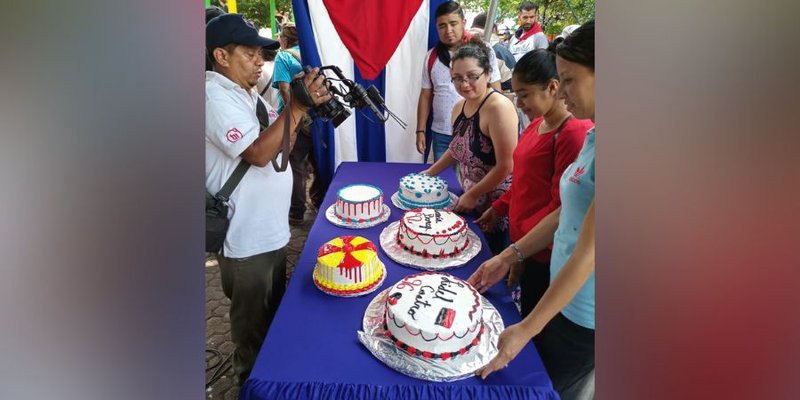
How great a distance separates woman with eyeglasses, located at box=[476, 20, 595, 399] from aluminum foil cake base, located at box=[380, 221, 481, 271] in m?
0.14

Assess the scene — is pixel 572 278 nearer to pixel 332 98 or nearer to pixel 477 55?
pixel 332 98

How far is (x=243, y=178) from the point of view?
4.66ft

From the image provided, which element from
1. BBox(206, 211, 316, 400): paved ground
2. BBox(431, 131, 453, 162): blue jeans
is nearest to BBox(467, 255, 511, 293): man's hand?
BBox(206, 211, 316, 400): paved ground

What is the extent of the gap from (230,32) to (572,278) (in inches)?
47.9

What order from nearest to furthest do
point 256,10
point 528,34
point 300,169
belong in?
point 300,169 < point 528,34 < point 256,10

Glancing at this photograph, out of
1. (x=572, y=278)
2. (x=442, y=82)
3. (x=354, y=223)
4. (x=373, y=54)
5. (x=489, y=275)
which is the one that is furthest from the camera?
(x=373, y=54)

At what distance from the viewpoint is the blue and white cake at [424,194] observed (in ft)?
6.28

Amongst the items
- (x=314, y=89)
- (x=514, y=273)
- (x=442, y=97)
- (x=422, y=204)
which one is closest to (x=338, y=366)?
(x=514, y=273)

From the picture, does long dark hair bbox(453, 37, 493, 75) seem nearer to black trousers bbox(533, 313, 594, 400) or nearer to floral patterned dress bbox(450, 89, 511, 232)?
floral patterned dress bbox(450, 89, 511, 232)

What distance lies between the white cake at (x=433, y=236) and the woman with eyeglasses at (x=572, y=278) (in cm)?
19

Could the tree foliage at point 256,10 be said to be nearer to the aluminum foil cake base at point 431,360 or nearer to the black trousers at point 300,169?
the black trousers at point 300,169
